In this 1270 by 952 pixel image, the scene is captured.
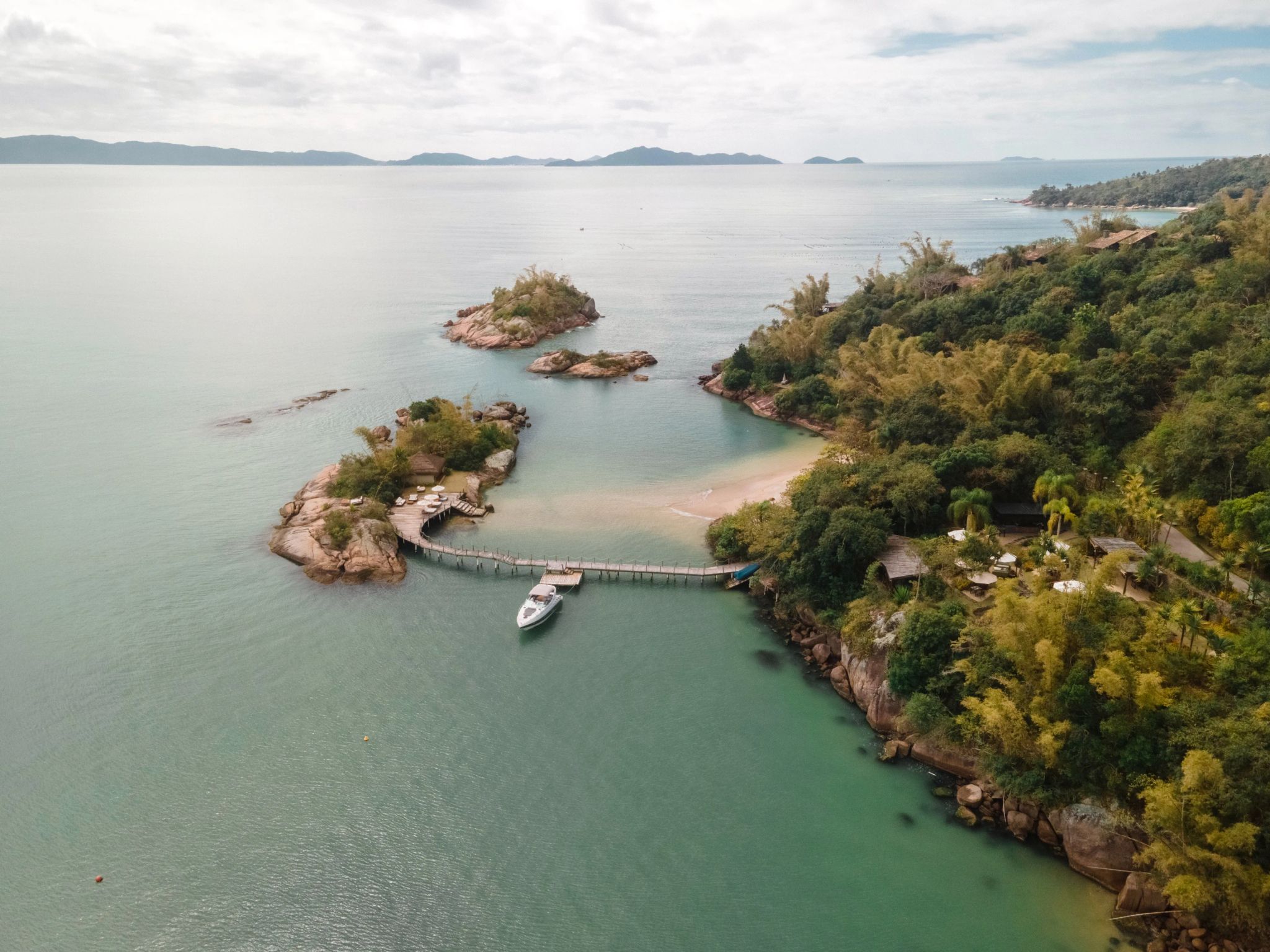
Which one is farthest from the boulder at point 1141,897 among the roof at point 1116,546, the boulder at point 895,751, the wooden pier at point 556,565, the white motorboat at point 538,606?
the white motorboat at point 538,606

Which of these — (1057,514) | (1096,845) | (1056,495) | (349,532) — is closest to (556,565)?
(349,532)

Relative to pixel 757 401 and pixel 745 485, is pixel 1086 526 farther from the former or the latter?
pixel 757 401

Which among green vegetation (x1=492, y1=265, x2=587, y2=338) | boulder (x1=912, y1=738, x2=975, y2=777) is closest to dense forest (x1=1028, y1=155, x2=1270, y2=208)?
green vegetation (x1=492, y1=265, x2=587, y2=338)

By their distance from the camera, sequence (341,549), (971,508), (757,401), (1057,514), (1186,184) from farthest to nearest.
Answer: (1186,184) → (757,401) → (341,549) → (971,508) → (1057,514)

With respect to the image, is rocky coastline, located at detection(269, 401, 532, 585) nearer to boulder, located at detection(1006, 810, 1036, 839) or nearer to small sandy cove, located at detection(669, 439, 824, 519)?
small sandy cove, located at detection(669, 439, 824, 519)

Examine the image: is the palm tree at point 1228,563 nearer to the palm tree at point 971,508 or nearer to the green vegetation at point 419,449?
the palm tree at point 971,508

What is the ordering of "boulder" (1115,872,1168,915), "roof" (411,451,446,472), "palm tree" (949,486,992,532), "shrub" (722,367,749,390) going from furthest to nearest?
"shrub" (722,367,749,390)
"roof" (411,451,446,472)
"palm tree" (949,486,992,532)
"boulder" (1115,872,1168,915)

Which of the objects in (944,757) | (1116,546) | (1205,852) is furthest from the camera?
(1116,546)
